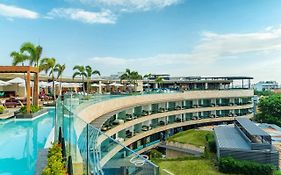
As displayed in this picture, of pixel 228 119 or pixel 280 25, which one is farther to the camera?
pixel 228 119

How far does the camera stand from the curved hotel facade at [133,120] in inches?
147

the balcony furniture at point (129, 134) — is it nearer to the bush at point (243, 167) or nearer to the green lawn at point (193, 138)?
the green lawn at point (193, 138)

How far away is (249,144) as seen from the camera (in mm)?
19000

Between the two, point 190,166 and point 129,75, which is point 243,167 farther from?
point 129,75

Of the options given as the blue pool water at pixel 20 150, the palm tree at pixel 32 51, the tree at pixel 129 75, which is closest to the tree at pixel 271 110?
the tree at pixel 129 75

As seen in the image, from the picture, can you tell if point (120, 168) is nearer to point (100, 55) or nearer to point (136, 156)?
point (136, 156)

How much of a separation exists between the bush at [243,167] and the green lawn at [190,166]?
2.21 ft

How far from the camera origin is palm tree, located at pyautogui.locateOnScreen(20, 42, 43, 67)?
82.9 feet

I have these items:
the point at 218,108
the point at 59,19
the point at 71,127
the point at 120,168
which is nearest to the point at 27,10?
the point at 59,19

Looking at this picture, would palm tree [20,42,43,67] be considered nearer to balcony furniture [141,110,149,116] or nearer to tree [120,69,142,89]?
balcony furniture [141,110,149,116]

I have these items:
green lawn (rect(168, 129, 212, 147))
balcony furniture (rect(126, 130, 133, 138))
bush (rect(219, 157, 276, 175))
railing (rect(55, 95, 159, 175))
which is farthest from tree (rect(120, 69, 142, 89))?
railing (rect(55, 95, 159, 175))

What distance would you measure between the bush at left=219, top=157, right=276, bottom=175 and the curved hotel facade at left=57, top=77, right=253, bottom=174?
8633 millimetres

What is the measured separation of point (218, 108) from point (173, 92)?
10.9 metres

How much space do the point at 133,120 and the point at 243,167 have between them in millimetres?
16238
